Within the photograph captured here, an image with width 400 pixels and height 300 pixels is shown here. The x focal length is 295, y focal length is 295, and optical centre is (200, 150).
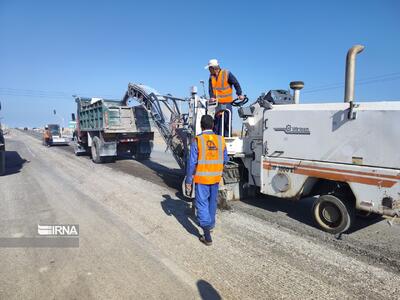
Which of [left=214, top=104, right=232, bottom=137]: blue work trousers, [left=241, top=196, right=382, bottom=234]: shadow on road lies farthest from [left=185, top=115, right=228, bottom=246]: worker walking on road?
[left=214, top=104, right=232, bottom=137]: blue work trousers

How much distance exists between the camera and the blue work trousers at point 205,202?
3916mm

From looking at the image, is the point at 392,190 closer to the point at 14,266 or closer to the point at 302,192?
the point at 302,192

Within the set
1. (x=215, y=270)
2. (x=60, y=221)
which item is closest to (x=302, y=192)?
(x=215, y=270)

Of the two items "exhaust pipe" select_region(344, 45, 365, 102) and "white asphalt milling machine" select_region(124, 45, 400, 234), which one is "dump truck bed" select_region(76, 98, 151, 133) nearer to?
"white asphalt milling machine" select_region(124, 45, 400, 234)

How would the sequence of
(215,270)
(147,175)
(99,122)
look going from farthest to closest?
1. (99,122)
2. (147,175)
3. (215,270)

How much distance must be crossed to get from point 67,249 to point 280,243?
2.79 metres

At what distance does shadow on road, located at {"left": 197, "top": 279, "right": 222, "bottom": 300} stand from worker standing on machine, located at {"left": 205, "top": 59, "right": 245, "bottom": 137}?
3.47 m

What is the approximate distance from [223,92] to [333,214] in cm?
309

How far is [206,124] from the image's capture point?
4031 millimetres

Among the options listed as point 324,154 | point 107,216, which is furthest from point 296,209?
point 107,216

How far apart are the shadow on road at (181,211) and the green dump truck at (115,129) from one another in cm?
553

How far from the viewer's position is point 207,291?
2859mm

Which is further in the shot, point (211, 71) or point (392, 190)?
point (211, 71)

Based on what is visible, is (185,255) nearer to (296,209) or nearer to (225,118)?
(296,209)
